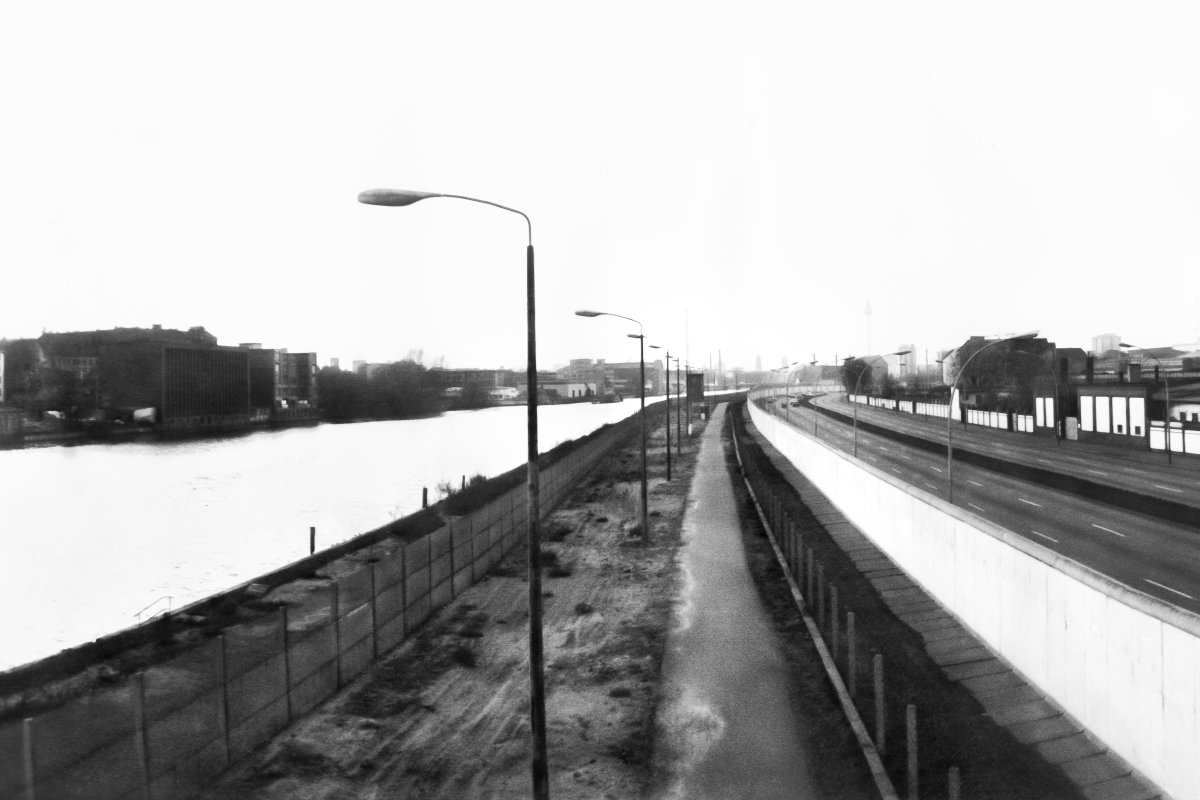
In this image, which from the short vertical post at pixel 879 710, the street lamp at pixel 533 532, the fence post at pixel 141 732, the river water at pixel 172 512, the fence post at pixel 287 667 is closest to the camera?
the street lamp at pixel 533 532

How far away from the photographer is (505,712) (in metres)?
11.6

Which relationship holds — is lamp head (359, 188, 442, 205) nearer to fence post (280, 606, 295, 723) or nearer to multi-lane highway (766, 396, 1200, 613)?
fence post (280, 606, 295, 723)

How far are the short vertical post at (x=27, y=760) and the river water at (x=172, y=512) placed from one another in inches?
930

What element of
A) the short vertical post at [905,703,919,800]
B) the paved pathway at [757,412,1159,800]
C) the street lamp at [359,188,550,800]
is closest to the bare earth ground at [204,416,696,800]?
the street lamp at [359,188,550,800]

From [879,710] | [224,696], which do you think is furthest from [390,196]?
[879,710]

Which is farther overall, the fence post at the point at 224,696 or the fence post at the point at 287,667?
the fence post at the point at 287,667

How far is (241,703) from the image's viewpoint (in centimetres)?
970

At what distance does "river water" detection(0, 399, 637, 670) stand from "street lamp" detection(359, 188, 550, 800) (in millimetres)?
25016

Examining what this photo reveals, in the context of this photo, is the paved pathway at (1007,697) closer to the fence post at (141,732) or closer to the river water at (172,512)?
the fence post at (141,732)

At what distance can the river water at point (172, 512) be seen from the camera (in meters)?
32.1

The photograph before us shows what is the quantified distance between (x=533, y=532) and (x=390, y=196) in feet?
12.8

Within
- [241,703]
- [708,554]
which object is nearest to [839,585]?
[708,554]

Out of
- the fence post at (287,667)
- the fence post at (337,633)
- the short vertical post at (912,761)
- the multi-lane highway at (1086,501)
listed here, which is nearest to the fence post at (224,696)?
the fence post at (287,667)

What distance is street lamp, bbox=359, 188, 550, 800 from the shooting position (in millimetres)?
7219
